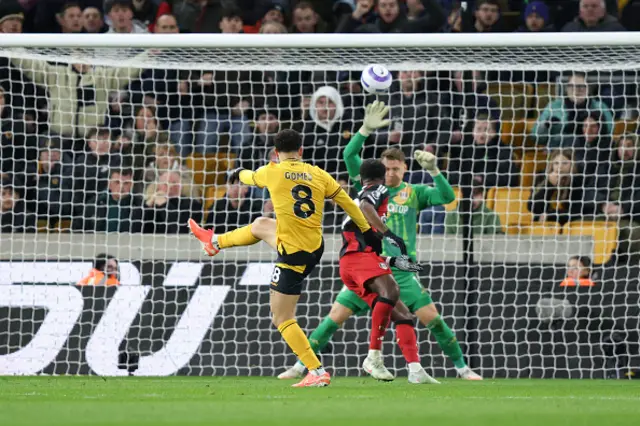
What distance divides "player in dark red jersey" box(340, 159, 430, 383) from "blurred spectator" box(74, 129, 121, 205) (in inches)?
152

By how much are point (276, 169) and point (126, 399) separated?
2389 mm

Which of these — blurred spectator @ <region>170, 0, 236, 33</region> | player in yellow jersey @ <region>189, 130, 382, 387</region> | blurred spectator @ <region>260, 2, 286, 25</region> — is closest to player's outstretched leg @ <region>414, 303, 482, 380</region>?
player in yellow jersey @ <region>189, 130, 382, 387</region>

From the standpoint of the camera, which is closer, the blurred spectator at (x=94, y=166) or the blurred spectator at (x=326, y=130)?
the blurred spectator at (x=94, y=166)

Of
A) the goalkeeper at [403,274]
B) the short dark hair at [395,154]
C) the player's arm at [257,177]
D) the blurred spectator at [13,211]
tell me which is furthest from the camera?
the blurred spectator at [13,211]

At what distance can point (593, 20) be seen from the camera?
1420cm

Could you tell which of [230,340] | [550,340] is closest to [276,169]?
[230,340]

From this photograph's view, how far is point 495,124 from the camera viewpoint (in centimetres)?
1298

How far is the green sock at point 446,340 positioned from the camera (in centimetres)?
1077

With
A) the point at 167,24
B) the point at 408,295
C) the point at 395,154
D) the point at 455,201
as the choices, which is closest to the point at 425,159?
the point at 395,154

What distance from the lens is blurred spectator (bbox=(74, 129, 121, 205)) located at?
41.5 ft

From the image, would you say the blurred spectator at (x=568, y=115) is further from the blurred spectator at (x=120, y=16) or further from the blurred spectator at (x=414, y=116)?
the blurred spectator at (x=120, y=16)

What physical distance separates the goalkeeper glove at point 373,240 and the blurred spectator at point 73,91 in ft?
14.7

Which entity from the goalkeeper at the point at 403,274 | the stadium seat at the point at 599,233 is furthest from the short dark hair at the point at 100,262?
the stadium seat at the point at 599,233

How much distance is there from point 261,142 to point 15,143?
2.79m
